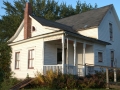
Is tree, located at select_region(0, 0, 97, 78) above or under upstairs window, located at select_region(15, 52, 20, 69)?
Answer: above

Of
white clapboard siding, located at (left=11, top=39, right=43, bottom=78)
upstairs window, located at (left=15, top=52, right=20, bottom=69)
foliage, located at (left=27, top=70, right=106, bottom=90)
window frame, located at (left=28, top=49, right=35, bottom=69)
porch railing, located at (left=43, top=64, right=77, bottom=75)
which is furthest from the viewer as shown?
upstairs window, located at (left=15, top=52, right=20, bottom=69)

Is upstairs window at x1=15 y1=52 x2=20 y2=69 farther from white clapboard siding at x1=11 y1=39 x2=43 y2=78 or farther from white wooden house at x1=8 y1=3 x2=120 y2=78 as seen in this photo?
white clapboard siding at x1=11 y1=39 x2=43 y2=78

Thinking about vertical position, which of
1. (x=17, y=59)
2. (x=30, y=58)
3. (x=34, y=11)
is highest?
(x=34, y=11)

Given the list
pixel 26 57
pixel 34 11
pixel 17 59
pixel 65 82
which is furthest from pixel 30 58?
pixel 34 11

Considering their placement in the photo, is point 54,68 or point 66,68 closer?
point 66,68

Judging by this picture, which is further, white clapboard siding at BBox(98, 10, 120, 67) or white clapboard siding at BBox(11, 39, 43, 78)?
white clapboard siding at BBox(98, 10, 120, 67)

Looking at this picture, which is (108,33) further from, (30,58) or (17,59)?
(17,59)

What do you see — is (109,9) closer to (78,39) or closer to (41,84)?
(78,39)

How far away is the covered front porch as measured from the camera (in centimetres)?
1491

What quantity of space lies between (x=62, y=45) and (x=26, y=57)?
5.53 m

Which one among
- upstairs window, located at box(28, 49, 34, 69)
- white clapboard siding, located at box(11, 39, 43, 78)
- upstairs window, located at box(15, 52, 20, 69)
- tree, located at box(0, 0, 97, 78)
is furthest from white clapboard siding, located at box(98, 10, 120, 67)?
tree, located at box(0, 0, 97, 78)

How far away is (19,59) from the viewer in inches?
802

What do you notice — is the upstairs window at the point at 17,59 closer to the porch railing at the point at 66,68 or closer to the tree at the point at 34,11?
the porch railing at the point at 66,68

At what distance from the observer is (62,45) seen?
1486 cm
